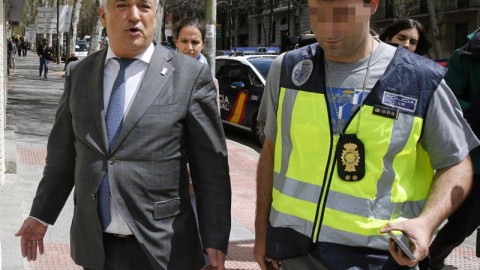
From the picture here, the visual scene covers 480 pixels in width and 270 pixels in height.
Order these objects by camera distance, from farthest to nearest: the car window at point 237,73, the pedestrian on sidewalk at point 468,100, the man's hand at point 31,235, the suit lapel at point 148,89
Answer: the car window at point 237,73 < the pedestrian on sidewalk at point 468,100 < the man's hand at point 31,235 < the suit lapel at point 148,89

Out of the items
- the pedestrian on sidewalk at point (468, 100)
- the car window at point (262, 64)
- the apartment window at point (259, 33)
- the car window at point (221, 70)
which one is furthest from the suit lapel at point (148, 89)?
the apartment window at point (259, 33)

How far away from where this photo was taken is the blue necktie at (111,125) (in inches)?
100

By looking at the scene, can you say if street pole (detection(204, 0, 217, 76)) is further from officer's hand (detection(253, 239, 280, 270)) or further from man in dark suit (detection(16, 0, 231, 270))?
officer's hand (detection(253, 239, 280, 270))

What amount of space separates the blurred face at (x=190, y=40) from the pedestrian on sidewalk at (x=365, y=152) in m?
2.48

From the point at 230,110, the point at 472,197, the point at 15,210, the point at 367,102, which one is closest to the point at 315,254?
the point at 367,102

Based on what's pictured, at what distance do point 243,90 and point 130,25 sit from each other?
33.0 feet

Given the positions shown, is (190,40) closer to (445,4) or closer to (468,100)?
(468,100)

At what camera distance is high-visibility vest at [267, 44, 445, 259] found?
7.25ft

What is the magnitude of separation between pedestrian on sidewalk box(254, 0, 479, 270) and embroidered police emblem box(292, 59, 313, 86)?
1 centimetres

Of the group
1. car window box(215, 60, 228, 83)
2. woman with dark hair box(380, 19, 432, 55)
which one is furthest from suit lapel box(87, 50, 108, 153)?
car window box(215, 60, 228, 83)

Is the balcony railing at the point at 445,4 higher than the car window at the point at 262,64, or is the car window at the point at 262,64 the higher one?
the balcony railing at the point at 445,4

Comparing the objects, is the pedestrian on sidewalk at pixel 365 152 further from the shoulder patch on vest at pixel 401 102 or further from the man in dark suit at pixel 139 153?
the man in dark suit at pixel 139 153

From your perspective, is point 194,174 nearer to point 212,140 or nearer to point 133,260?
point 212,140

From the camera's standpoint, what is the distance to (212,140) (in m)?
2.66
